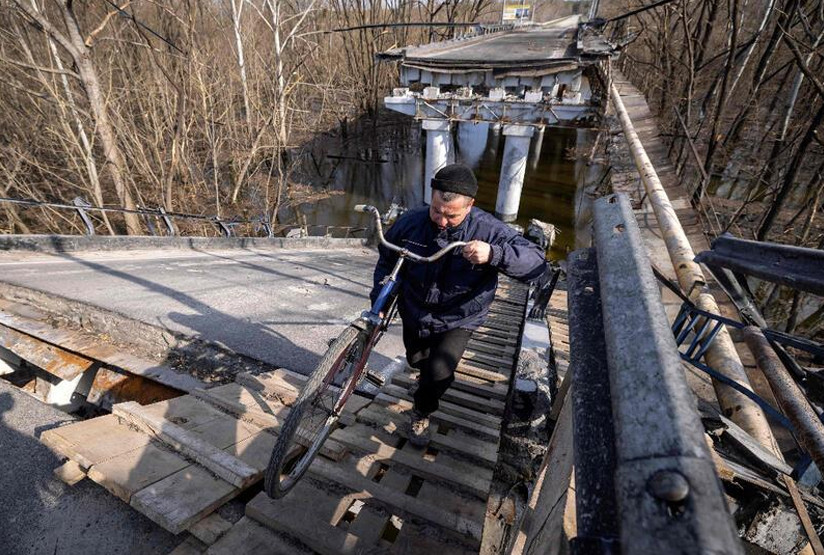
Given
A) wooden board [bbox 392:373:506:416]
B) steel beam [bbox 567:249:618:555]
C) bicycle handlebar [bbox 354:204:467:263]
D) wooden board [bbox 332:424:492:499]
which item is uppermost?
steel beam [bbox 567:249:618:555]

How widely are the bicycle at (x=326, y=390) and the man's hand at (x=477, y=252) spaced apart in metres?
0.09

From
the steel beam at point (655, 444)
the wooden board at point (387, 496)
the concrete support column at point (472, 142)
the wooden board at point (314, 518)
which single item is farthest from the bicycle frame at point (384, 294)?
the concrete support column at point (472, 142)

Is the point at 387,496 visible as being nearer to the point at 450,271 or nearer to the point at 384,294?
the point at 384,294

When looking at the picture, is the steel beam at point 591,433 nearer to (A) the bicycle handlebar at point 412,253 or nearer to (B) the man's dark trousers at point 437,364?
(A) the bicycle handlebar at point 412,253

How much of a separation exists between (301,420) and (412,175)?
26.6m

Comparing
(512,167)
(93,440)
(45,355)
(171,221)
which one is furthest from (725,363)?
(512,167)

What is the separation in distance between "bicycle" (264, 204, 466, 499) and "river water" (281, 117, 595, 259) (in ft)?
53.2

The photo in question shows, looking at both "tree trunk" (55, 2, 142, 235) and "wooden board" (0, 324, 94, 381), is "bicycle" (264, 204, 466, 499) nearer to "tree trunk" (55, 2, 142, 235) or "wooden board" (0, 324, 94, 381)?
"wooden board" (0, 324, 94, 381)

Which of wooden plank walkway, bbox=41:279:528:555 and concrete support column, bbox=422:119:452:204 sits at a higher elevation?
concrete support column, bbox=422:119:452:204

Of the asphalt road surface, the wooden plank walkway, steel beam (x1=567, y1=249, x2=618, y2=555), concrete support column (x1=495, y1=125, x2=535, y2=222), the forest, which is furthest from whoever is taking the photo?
concrete support column (x1=495, y1=125, x2=535, y2=222)

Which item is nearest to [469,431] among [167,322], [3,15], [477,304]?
[477,304]

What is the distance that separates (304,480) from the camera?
2.52 metres

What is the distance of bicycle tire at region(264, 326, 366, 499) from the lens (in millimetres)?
2166

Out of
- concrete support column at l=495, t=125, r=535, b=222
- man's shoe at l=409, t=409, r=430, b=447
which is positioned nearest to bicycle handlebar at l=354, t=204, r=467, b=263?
man's shoe at l=409, t=409, r=430, b=447
